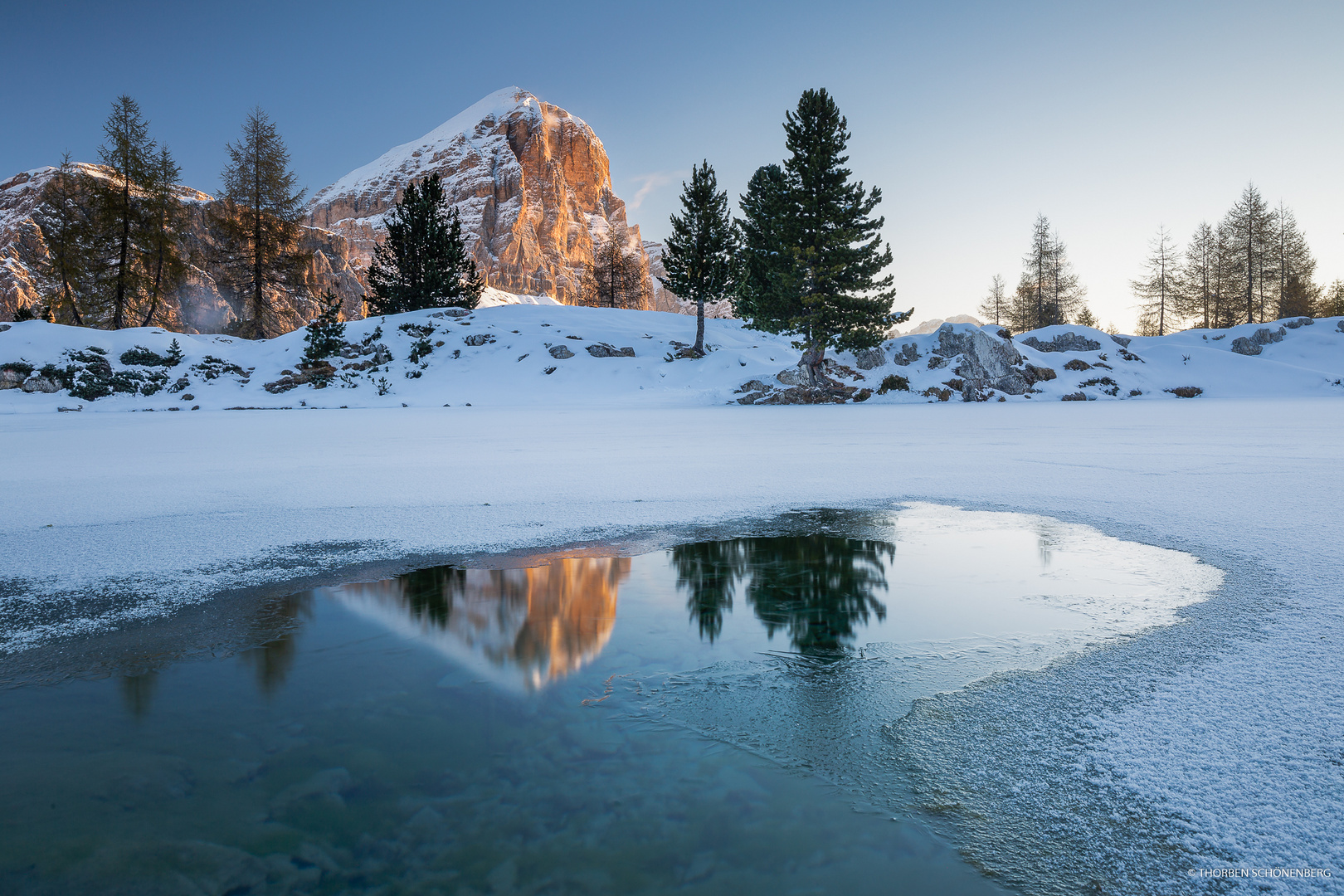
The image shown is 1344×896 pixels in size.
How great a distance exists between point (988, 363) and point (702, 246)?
1349cm

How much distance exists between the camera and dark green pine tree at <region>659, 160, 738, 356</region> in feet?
98.8

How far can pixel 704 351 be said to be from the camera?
1252 inches

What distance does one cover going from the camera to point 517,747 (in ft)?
6.82

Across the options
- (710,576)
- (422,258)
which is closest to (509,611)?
(710,576)

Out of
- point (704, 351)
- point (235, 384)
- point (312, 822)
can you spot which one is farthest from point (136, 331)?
point (312, 822)

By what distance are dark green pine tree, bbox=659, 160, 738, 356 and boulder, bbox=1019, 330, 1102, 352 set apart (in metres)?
15.0

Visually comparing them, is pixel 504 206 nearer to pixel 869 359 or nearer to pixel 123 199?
pixel 123 199

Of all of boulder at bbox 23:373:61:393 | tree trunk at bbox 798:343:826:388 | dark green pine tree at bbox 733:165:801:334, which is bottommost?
boulder at bbox 23:373:61:393

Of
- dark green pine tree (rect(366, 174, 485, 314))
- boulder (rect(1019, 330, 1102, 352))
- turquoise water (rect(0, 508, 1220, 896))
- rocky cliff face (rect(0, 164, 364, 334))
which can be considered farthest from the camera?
rocky cliff face (rect(0, 164, 364, 334))

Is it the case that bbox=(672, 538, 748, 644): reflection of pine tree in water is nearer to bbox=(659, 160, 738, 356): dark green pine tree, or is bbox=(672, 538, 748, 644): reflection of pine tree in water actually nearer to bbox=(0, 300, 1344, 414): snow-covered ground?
bbox=(0, 300, 1344, 414): snow-covered ground

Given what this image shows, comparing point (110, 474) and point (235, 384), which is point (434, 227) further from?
point (110, 474)

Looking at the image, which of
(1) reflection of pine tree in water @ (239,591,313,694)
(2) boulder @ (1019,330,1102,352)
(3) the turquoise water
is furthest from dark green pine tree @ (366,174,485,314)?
(3) the turquoise water

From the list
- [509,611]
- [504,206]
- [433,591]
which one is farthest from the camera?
[504,206]

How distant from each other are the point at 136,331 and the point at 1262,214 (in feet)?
213
